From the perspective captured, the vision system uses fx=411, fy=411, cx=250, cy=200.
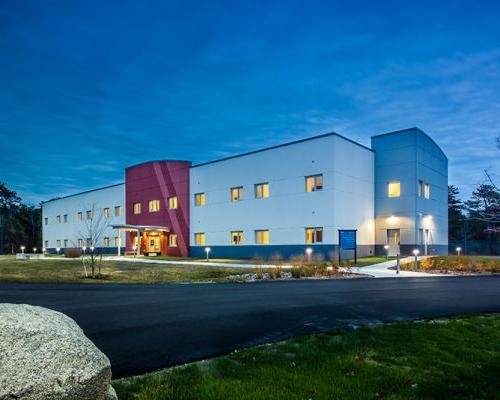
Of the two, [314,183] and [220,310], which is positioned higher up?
[314,183]

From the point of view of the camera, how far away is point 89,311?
32.2 ft

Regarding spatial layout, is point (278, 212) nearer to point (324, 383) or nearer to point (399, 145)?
point (399, 145)

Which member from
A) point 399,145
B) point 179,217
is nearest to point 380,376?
point 399,145

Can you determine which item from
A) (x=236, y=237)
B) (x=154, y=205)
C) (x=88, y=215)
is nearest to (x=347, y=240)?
(x=236, y=237)

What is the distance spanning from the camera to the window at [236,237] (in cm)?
3797

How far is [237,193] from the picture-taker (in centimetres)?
3875

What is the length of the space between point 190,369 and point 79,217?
58.7m

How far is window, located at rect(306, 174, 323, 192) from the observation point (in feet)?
108

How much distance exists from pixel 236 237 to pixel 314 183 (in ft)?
31.4

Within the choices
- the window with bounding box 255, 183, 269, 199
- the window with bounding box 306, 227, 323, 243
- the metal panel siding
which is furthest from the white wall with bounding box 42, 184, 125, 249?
the window with bounding box 306, 227, 323, 243

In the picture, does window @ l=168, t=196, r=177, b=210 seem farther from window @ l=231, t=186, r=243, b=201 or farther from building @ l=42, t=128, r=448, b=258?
window @ l=231, t=186, r=243, b=201

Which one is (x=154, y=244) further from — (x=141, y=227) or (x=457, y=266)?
(x=457, y=266)

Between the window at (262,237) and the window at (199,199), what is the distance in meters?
7.69

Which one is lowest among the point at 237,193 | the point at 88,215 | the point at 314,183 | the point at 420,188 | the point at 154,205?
the point at 88,215
